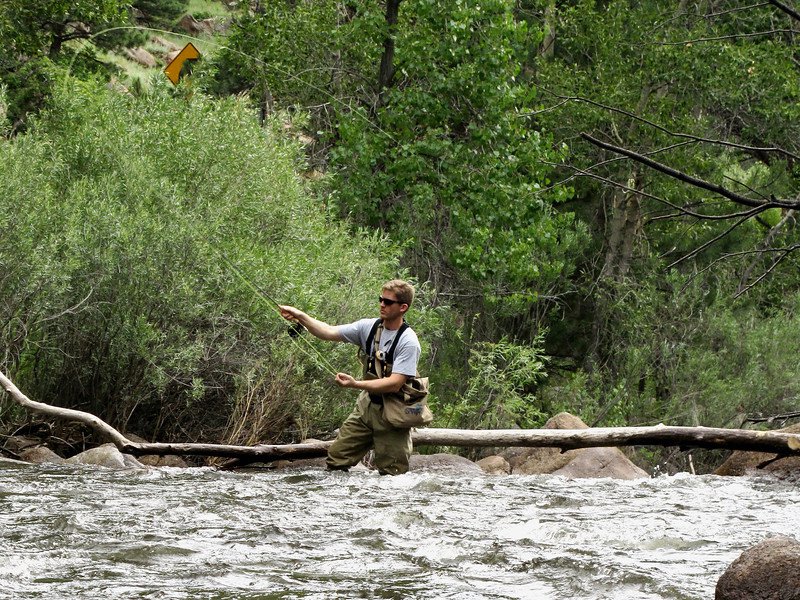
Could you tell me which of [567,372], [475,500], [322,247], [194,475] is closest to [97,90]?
[322,247]

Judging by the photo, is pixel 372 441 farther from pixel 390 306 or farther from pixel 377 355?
pixel 390 306

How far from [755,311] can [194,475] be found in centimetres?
1427

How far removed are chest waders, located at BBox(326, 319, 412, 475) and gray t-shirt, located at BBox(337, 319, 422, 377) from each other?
54 mm

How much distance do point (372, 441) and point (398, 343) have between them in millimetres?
1184

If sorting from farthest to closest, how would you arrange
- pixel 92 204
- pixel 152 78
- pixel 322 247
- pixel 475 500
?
1. pixel 152 78
2. pixel 322 247
3. pixel 92 204
4. pixel 475 500

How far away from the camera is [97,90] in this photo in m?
14.8

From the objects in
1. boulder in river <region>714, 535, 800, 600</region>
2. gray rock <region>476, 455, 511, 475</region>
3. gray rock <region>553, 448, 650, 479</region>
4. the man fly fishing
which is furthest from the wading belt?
boulder in river <region>714, 535, 800, 600</region>

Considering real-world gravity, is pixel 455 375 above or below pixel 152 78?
→ below

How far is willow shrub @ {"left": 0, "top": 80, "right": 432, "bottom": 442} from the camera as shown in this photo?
1102 cm

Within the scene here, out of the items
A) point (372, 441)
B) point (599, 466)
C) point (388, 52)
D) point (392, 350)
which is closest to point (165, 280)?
point (372, 441)

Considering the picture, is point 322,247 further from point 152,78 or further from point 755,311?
point 755,311

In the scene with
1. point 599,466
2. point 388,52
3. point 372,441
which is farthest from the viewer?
point 388,52

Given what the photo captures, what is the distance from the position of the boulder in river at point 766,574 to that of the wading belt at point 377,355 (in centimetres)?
461

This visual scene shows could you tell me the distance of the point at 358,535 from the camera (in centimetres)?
676
